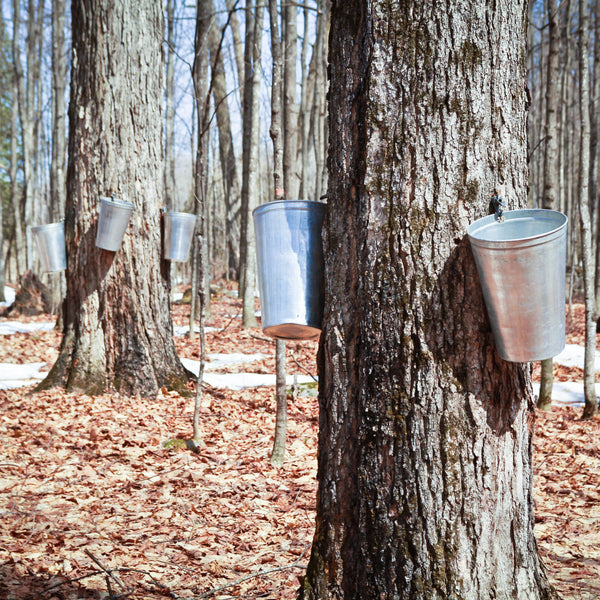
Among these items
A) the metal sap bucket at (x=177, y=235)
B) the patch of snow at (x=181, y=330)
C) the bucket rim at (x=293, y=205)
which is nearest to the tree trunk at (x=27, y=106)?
the patch of snow at (x=181, y=330)

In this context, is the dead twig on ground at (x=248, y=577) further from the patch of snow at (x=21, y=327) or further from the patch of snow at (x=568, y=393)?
the patch of snow at (x=21, y=327)

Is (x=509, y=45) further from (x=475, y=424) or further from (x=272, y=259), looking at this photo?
(x=475, y=424)

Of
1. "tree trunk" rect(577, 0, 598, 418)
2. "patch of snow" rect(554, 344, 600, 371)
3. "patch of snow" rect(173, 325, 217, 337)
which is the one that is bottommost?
"patch of snow" rect(554, 344, 600, 371)

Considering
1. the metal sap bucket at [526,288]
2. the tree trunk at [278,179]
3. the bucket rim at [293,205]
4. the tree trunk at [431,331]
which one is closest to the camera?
the metal sap bucket at [526,288]

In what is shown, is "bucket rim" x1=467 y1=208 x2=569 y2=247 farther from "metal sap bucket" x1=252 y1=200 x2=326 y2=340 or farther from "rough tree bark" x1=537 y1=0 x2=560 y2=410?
"rough tree bark" x1=537 y1=0 x2=560 y2=410

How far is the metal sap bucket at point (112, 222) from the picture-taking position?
4598 mm

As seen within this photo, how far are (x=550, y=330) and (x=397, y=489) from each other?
591 mm

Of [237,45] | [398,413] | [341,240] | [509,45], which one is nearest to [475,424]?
[398,413]

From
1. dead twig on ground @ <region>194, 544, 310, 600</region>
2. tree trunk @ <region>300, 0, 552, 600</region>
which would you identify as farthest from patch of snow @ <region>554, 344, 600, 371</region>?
tree trunk @ <region>300, 0, 552, 600</region>

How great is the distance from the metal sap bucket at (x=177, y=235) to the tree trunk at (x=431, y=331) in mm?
3693

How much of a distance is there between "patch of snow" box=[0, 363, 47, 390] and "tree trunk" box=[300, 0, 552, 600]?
4715mm

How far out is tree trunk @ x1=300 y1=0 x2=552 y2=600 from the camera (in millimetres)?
1523

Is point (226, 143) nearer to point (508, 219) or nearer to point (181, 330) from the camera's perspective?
point (181, 330)

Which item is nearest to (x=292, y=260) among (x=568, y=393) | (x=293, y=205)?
(x=293, y=205)
